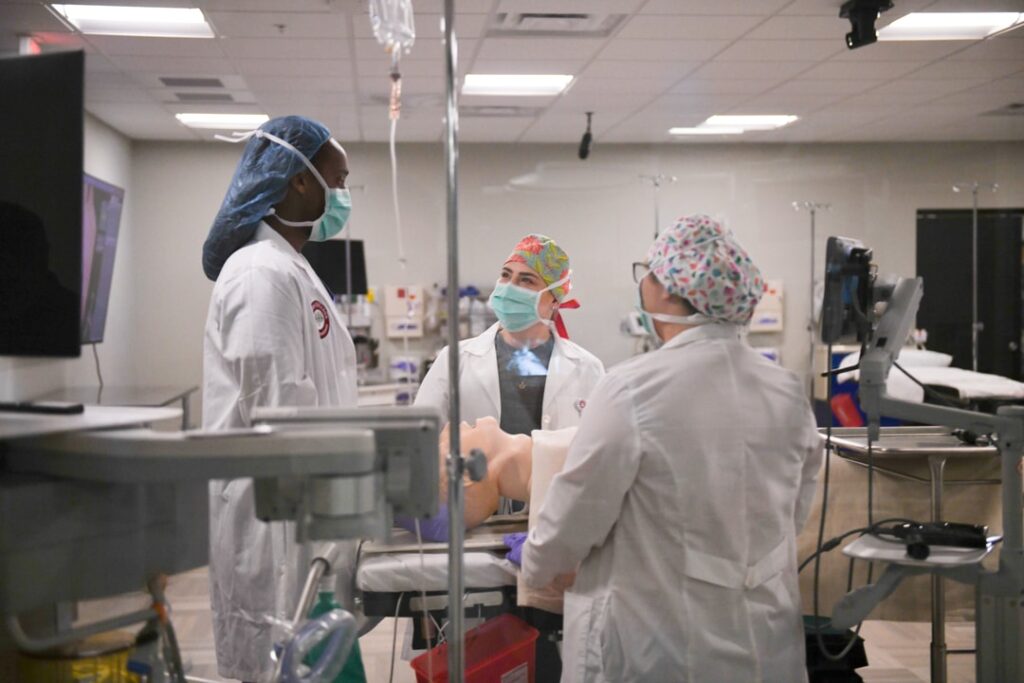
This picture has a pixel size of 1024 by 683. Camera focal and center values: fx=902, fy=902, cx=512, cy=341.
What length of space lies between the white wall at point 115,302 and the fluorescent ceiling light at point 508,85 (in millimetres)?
984

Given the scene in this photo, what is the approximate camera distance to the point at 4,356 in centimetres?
134

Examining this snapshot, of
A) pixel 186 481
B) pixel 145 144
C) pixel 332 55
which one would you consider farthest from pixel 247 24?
pixel 186 481

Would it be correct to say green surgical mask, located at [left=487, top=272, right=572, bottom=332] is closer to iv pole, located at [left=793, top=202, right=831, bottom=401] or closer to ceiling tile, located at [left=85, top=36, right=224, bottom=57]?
iv pole, located at [left=793, top=202, right=831, bottom=401]

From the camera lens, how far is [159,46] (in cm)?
310

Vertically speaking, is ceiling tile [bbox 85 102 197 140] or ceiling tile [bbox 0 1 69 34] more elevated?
ceiling tile [bbox 0 1 69 34]

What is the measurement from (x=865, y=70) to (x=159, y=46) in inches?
92.0

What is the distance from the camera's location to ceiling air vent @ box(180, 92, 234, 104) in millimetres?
2967

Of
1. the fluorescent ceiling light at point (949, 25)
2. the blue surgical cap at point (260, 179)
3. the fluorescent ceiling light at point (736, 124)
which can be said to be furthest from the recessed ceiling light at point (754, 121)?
the blue surgical cap at point (260, 179)

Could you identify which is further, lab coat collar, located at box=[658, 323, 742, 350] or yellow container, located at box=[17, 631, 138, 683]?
lab coat collar, located at box=[658, 323, 742, 350]

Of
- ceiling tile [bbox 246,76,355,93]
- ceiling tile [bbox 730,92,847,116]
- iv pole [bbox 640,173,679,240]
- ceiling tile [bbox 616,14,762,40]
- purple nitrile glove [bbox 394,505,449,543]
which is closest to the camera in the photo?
purple nitrile glove [bbox 394,505,449,543]

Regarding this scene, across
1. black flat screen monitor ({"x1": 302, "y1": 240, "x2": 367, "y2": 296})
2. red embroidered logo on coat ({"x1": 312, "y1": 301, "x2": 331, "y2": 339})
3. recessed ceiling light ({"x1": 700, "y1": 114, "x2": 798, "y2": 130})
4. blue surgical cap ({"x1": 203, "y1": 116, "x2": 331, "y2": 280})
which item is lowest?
red embroidered logo on coat ({"x1": 312, "y1": 301, "x2": 331, "y2": 339})

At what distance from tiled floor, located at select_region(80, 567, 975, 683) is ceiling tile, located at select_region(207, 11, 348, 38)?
212 cm

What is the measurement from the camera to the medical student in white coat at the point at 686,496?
5.38 feet

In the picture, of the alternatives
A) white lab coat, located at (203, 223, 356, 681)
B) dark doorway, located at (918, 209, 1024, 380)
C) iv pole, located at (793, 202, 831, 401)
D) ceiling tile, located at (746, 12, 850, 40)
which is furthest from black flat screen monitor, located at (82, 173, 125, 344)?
ceiling tile, located at (746, 12, 850, 40)
